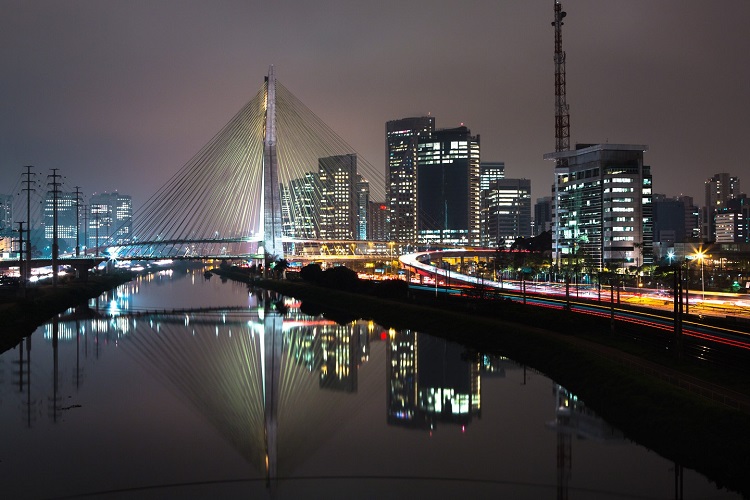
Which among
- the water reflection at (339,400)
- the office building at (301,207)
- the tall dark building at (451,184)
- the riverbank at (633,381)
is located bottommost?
the water reflection at (339,400)

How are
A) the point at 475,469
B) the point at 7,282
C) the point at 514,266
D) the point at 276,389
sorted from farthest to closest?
the point at 514,266 → the point at 7,282 → the point at 276,389 → the point at 475,469

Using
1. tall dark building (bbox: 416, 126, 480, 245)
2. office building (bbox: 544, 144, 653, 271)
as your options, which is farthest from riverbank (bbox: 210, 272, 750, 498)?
tall dark building (bbox: 416, 126, 480, 245)

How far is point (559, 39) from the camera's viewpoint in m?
86.3

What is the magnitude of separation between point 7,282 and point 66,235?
13128 centimetres

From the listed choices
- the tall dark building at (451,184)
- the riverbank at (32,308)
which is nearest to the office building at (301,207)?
the riverbank at (32,308)

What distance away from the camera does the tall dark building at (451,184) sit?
594 ft

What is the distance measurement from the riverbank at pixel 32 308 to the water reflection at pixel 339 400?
0.96 meters

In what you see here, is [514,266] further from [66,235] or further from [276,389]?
[66,235]

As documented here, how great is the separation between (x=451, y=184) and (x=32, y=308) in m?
147

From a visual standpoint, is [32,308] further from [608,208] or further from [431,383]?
[608,208]

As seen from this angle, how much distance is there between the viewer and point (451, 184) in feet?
600

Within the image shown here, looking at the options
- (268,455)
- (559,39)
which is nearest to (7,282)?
(268,455)

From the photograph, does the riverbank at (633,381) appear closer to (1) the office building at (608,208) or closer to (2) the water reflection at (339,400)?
(2) the water reflection at (339,400)

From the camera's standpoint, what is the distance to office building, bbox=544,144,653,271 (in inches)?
3174
